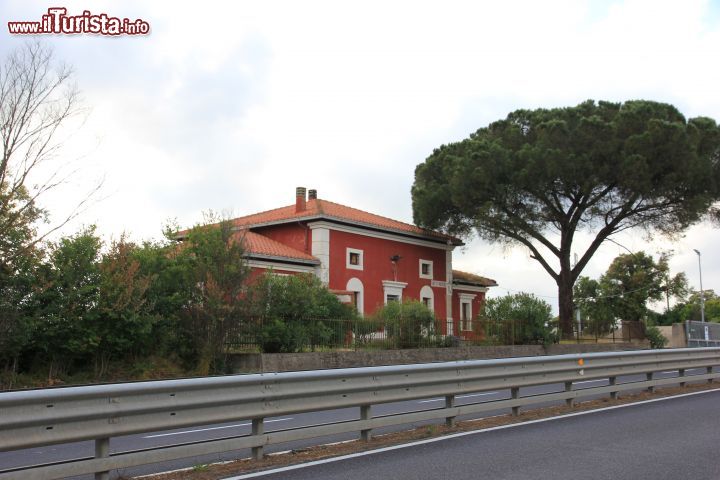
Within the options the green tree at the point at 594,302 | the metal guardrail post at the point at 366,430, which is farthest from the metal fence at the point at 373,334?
the green tree at the point at 594,302

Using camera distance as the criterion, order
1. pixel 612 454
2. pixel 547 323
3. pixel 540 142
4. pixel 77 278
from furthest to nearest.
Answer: pixel 540 142, pixel 547 323, pixel 77 278, pixel 612 454

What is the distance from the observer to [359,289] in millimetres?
35219

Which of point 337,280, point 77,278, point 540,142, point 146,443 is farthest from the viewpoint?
point 540,142

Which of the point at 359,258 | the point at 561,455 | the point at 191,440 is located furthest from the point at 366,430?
the point at 359,258

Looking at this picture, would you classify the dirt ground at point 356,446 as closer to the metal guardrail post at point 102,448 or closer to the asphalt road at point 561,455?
the asphalt road at point 561,455

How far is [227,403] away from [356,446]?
1.87 meters

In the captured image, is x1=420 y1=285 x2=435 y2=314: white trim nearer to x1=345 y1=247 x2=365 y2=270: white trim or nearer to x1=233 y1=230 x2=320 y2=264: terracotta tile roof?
x1=345 y1=247 x2=365 y2=270: white trim

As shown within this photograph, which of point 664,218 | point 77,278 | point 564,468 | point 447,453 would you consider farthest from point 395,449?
point 664,218

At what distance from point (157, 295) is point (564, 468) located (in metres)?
14.5

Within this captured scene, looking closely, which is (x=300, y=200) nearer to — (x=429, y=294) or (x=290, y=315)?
(x=429, y=294)

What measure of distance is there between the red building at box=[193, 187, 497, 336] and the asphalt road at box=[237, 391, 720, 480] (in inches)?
746

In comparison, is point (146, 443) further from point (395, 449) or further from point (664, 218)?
point (664, 218)

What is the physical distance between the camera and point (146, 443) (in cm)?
856

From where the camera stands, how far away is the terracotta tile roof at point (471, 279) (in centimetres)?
4419
